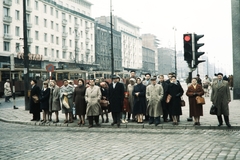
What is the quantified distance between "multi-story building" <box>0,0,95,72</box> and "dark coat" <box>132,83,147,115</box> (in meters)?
31.5

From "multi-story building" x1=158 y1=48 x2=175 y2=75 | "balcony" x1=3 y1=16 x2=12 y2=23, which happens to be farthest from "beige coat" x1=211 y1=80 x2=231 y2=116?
"multi-story building" x1=158 y1=48 x2=175 y2=75

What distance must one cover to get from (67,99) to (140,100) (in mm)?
2922

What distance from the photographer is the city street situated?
642 centimetres

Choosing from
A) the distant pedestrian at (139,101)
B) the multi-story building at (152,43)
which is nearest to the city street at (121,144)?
the distant pedestrian at (139,101)

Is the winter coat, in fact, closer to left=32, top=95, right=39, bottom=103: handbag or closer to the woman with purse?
left=32, top=95, right=39, bottom=103: handbag

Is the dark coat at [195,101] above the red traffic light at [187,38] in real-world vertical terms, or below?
below

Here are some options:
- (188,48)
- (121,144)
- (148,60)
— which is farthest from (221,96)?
(148,60)

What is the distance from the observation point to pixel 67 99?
40.0 feet

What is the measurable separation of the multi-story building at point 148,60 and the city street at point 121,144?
9637 centimetres

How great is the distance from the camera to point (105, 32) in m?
79.4

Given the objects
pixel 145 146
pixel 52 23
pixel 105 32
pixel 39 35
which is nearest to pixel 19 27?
pixel 39 35

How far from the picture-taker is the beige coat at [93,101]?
36.4ft

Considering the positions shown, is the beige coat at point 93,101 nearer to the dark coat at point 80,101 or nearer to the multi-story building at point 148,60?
the dark coat at point 80,101

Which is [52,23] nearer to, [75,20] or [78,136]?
[75,20]
